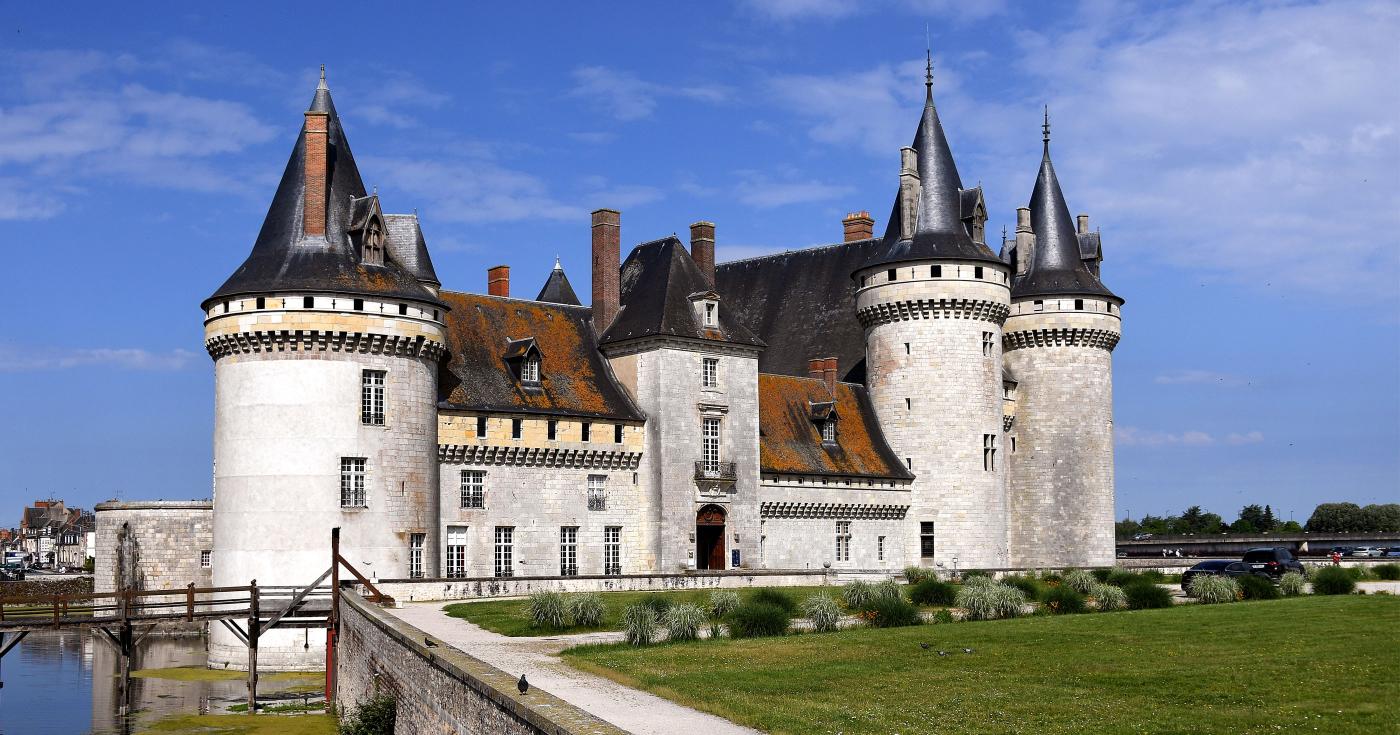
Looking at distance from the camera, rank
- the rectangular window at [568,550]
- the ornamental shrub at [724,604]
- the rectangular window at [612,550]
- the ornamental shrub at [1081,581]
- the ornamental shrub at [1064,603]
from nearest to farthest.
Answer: the ornamental shrub at [724,604]
the ornamental shrub at [1064,603]
the ornamental shrub at [1081,581]
the rectangular window at [568,550]
the rectangular window at [612,550]

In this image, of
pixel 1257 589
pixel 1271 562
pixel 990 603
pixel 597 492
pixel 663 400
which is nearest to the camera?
pixel 990 603

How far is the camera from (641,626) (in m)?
22.3

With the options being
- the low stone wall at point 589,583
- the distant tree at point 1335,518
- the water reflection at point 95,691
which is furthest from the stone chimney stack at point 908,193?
the distant tree at point 1335,518

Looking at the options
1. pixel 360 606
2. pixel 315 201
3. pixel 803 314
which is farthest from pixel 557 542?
pixel 803 314

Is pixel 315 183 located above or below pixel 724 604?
above

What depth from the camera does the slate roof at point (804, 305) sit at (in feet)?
176

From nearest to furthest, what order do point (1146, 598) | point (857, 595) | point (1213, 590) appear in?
1. point (857, 595)
2. point (1146, 598)
3. point (1213, 590)

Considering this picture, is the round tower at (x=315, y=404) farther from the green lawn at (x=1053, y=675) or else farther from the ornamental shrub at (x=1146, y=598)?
the ornamental shrub at (x=1146, y=598)

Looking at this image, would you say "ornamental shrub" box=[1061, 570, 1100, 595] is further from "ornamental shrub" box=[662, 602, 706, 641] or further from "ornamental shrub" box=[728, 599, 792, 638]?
"ornamental shrub" box=[662, 602, 706, 641]

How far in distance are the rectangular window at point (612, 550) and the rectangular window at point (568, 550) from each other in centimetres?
100

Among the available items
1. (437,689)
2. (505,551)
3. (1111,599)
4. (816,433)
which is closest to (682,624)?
(437,689)

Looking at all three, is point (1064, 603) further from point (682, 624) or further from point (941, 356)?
point (941, 356)

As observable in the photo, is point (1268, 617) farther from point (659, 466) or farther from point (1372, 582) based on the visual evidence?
point (659, 466)

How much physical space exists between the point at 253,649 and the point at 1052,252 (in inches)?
1282
